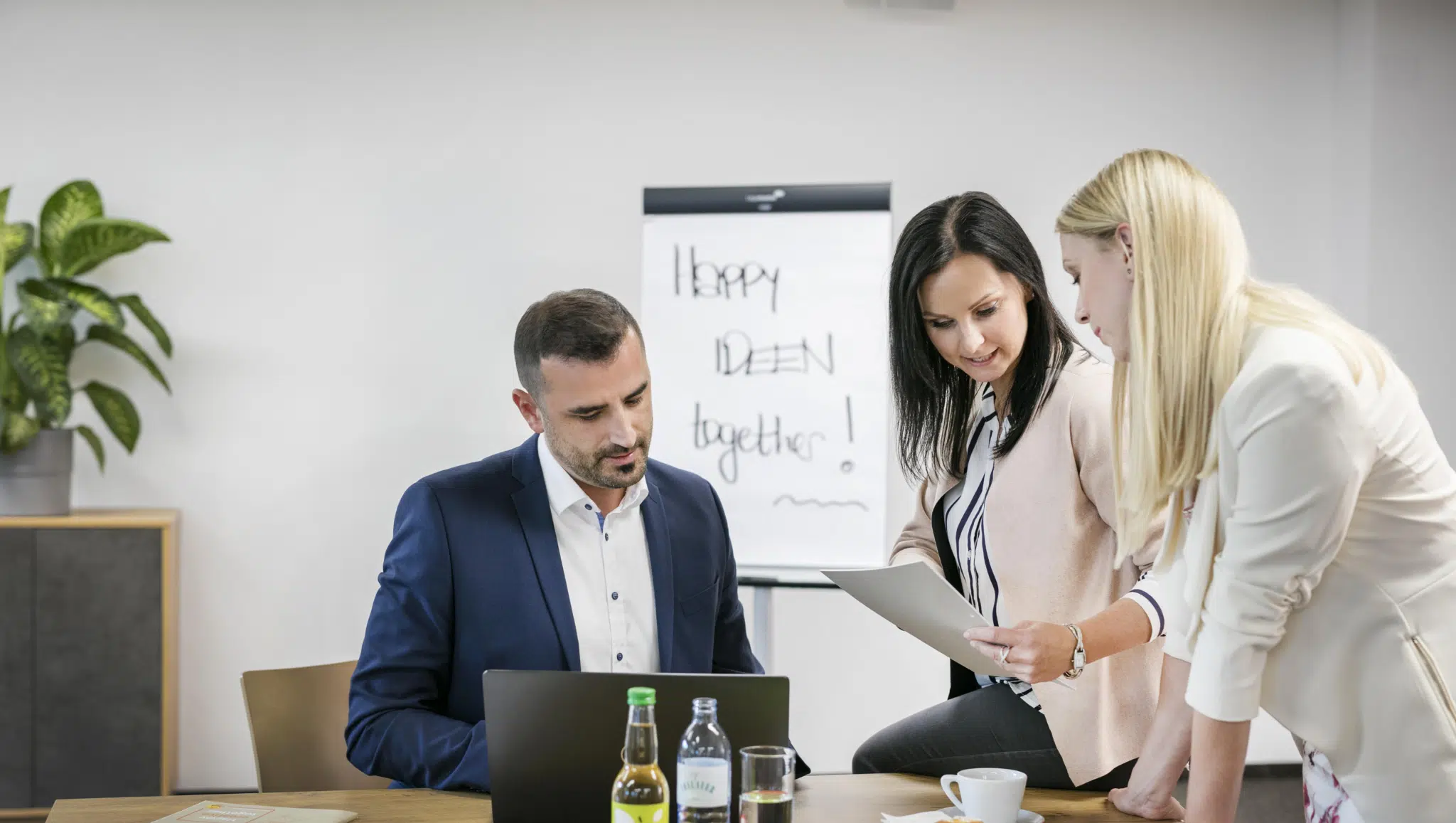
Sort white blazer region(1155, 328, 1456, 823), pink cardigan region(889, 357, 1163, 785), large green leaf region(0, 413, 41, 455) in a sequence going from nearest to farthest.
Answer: white blazer region(1155, 328, 1456, 823) → pink cardigan region(889, 357, 1163, 785) → large green leaf region(0, 413, 41, 455)

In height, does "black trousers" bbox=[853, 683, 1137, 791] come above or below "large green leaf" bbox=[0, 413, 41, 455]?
below

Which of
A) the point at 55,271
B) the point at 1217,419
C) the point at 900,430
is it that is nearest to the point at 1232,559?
the point at 1217,419

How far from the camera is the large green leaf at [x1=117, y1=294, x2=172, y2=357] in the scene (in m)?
3.82

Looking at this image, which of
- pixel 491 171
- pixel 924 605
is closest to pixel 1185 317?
pixel 924 605

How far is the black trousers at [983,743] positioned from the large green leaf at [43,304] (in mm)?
3106

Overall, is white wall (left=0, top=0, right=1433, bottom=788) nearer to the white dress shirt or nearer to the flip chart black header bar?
the flip chart black header bar

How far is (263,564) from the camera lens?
4090mm

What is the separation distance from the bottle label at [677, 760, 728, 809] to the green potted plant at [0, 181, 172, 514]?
3.24 meters

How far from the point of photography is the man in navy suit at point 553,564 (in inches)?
73.3

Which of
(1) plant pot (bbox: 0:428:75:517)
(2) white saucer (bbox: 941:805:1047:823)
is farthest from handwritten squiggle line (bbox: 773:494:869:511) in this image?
(1) plant pot (bbox: 0:428:75:517)

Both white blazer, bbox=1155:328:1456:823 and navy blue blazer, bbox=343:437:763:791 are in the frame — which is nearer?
white blazer, bbox=1155:328:1456:823

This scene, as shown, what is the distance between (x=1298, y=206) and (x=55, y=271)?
439 cm

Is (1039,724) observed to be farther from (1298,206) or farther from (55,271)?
(55,271)

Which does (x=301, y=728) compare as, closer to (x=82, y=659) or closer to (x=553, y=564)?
(x=553, y=564)
